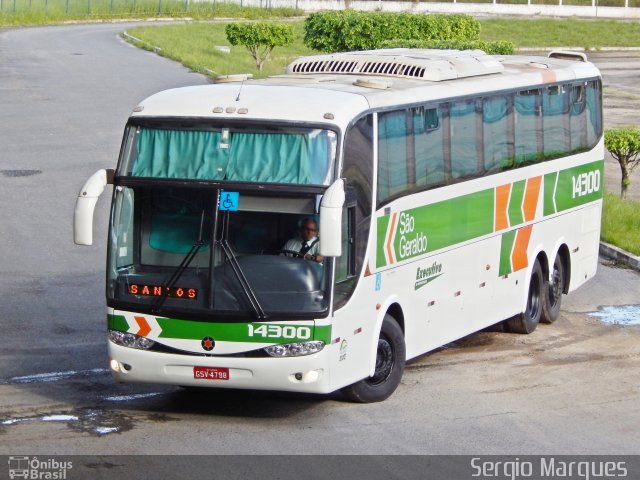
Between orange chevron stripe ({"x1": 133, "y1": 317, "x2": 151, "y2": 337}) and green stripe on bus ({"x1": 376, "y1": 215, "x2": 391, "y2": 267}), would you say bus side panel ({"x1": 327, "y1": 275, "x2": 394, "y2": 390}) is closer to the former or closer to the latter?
green stripe on bus ({"x1": 376, "y1": 215, "x2": 391, "y2": 267})

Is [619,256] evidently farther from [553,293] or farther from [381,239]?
[381,239]

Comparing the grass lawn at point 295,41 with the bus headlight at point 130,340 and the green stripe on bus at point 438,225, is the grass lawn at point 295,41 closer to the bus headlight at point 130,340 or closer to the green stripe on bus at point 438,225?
the green stripe on bus at point 438,225

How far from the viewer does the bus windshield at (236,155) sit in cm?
1159

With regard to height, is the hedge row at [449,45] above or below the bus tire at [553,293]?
above

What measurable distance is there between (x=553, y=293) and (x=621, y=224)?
20.4ft

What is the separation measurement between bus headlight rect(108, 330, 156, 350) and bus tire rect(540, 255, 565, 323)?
6733 mm

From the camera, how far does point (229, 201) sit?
1156 centimetres

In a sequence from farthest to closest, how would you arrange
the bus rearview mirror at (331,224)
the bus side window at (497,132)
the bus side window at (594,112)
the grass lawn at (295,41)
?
the grass lawn at (295,41) → the bus side window at (594,112) → the bus side window at (497,132) → the bus rearview mirror at (331,224)

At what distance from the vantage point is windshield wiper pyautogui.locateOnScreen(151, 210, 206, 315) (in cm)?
1166

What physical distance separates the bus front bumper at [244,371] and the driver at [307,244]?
0.82m

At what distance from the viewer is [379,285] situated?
12.6 metres

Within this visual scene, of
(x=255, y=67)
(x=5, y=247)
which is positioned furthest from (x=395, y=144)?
(x=255, y=67)

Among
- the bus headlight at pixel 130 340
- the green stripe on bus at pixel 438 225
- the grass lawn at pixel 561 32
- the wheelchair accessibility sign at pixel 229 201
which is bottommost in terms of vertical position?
the grass lawn at pixel 561 32

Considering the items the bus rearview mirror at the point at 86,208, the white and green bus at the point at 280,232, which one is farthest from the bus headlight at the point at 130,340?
the bus rearview mirror at the point at 86,208
